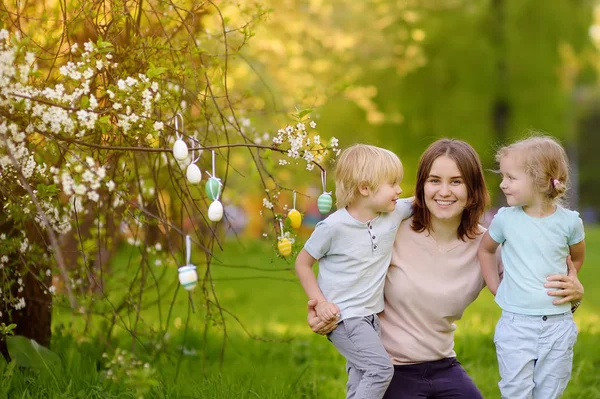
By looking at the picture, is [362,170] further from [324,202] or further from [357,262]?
[357,262]

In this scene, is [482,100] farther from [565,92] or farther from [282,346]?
[282,346]

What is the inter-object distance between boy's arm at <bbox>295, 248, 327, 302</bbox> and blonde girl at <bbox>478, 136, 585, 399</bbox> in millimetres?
694

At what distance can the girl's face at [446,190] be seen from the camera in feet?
10.0

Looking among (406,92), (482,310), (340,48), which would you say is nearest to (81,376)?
(482,310)

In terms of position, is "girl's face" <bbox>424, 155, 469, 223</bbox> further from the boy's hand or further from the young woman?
the boy's hand

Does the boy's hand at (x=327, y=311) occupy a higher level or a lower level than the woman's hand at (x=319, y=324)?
higher

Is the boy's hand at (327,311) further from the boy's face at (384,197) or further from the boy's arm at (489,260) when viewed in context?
the boy's arm at (489,260)

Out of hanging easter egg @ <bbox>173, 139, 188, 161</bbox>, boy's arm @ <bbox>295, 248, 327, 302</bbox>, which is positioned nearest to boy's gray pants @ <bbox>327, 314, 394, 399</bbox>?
boy's arm @ <bbox>295, 248, 327, 302</bbox>

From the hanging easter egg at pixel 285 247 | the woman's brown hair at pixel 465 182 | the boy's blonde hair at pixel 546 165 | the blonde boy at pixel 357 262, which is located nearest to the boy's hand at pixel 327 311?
the blonde boy at pixel 357 262

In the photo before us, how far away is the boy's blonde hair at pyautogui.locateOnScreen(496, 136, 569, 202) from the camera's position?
284 cm

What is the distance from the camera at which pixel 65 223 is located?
10.4 ft

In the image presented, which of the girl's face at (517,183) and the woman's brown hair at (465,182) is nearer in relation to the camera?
the girl's face at (517,183)

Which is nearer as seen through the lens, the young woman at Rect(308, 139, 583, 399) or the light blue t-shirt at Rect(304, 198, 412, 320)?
the light blue t-shirt at Rect(304, 198, 412, 320)

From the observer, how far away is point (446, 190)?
3051 mm
